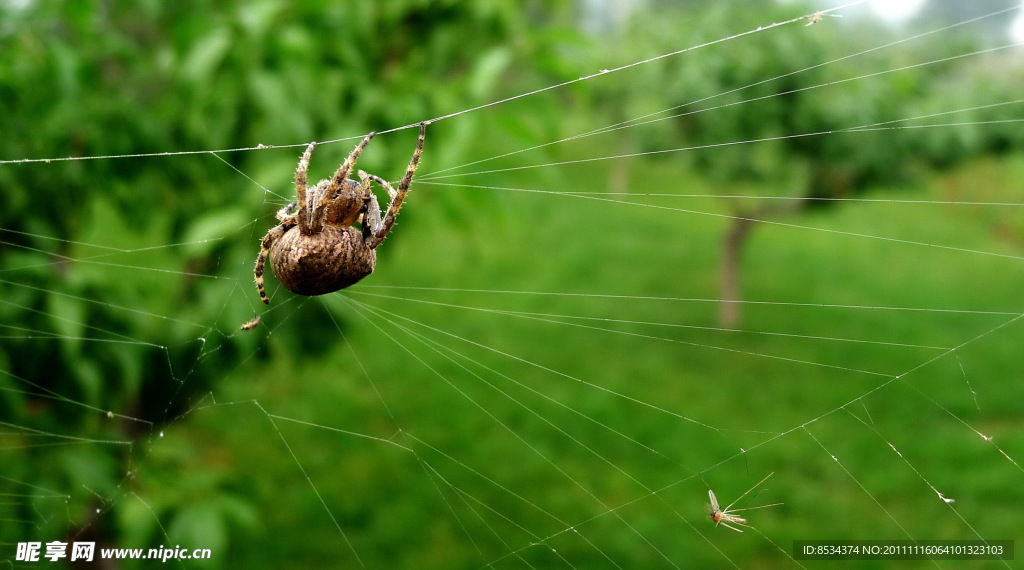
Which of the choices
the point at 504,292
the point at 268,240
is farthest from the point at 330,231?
the point at 504,292

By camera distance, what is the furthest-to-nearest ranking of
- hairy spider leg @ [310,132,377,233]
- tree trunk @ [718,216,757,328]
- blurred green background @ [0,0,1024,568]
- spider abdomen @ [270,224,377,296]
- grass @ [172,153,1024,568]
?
tree trunk @ [718,216,757,328]
grass @ [172,153,1024,568]
blurred green background @ [0,0,1024,568]
hairy spider leg @ [310,132,377,233]
spider abdomen @ [270,224,377,296]

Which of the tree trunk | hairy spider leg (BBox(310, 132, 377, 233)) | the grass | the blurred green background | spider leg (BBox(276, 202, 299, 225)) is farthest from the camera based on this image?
the tree trunk

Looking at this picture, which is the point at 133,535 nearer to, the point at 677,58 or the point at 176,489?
the point at 176,489

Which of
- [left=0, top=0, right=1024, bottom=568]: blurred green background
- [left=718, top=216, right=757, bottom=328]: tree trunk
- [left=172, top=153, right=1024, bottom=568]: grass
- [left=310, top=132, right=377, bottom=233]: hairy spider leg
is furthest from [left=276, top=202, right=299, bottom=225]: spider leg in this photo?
[left=718, top=216, right=757, bottom=328]: tree trunk

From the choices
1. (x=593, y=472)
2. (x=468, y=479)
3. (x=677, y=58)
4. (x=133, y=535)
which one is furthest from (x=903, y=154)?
(x=133, y=535)

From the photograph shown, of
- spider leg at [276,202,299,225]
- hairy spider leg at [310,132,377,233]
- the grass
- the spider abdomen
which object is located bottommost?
the grass

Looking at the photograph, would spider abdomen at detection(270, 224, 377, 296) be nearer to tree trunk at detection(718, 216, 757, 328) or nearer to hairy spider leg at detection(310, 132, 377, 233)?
hairy spider leg at detection(310, 132, 377, 233)

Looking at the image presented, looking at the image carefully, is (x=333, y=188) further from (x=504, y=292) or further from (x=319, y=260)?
(x=504, y=292)
